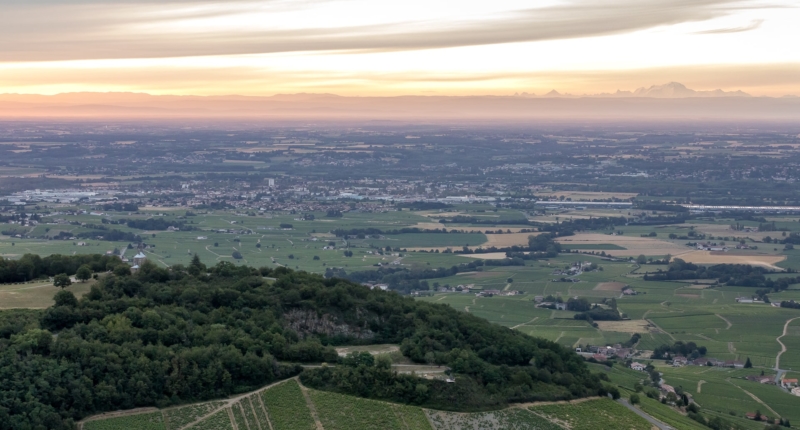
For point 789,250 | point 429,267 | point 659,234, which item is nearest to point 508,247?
point 429,267

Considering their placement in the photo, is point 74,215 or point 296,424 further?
point 74,215

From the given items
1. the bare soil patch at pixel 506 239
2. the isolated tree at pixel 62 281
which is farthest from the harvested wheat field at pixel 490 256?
the isolated tree at pixel 62 281

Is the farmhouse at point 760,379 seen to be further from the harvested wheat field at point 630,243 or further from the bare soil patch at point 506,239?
the bare soil patch at point 506,239

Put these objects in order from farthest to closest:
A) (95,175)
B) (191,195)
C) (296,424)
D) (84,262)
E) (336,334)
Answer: (95,175) < (191,195) < (84,262) < (336,334) < (296,424)

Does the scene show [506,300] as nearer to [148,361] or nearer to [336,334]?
[336,334]

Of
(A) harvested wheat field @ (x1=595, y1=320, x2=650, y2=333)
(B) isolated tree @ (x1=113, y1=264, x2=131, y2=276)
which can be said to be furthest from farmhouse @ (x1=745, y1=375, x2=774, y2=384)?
(B) isolated tree @ (x1=113, y1=264, x2=131, y2=276)

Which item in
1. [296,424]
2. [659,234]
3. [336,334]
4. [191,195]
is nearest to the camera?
[296,424]
